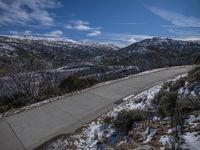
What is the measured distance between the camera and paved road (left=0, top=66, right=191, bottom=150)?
7.07 metres

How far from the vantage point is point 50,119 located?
29.2 feet

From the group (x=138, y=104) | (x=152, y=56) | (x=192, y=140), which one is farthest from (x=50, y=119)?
(x=152, y=56)

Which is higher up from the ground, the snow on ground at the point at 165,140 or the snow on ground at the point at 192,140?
the snow on ground at the point at 192,140

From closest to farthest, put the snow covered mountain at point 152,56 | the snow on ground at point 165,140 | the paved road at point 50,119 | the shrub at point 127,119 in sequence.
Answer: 1. the snow on ground at point 165,140
2. the shrub at point 127,119
3. the paved road at point 50,119
4. the snow covered mountain at point 152,56

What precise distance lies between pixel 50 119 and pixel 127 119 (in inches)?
153

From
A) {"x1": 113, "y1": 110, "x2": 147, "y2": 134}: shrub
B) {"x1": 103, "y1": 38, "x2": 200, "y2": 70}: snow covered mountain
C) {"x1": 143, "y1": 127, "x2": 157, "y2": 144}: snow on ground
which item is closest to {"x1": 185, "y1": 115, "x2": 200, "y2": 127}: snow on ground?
{"x1": 143, "y1": 127, "x2": 157, "y2": 144}: snow on ground

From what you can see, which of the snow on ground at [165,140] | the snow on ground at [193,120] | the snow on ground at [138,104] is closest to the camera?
the snow on ground at [165,140]

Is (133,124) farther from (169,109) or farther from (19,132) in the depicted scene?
(19,132)

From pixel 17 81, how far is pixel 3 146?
1783 cm

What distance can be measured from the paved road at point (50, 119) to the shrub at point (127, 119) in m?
2.07

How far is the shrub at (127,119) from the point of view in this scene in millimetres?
6011

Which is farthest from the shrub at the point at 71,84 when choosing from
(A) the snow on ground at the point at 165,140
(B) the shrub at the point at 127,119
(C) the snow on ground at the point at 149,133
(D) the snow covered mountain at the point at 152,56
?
(D) the snow covered mountain at the point at 152,56

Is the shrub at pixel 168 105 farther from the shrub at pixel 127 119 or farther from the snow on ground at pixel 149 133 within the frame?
the snow on ground at pixel 149 133

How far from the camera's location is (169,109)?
630cm
